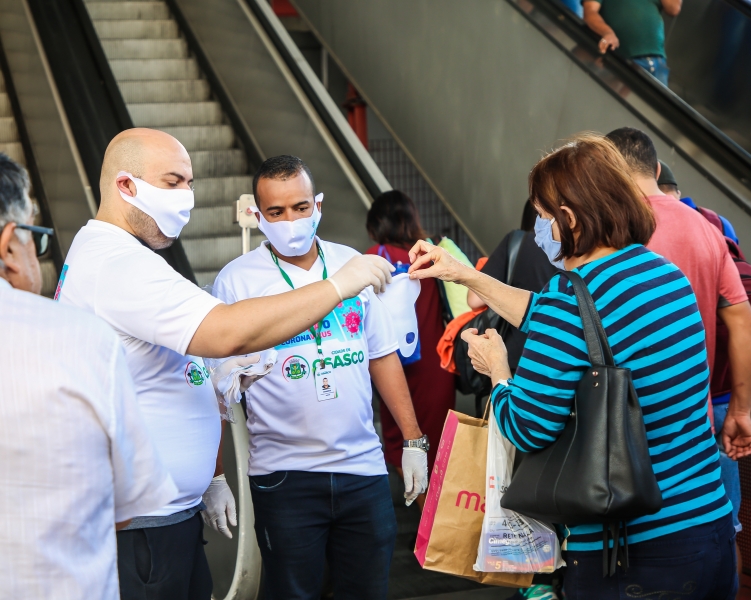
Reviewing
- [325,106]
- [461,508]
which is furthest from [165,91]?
[461,508]

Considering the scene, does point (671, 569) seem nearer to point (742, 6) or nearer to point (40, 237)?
point (40, 237)

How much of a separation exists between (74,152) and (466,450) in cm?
439

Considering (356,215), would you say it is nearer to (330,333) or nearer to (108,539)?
(330,333)

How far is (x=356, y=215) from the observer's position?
613 centimetres

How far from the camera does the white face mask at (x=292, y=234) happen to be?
2689 millimetres

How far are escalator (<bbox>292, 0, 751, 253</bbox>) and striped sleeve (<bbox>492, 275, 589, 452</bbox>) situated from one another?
2.92 meters

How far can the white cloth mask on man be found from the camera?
2.68 metres

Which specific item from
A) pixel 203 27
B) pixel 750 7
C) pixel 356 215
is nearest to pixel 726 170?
pixel 750 7

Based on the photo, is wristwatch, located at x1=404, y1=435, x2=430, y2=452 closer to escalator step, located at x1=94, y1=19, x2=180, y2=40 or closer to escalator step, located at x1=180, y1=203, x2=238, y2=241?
escalator step, located at x1=180, y1=203, x2=238, y2=241

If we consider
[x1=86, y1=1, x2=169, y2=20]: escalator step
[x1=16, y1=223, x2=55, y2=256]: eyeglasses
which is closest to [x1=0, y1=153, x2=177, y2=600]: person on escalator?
[x1=16, y1=223, x2=55, y2=256]: eyeglasses

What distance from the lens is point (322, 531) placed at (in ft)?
8.44

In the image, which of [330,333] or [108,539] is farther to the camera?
[330,333]

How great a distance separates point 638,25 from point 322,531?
4.25 metres

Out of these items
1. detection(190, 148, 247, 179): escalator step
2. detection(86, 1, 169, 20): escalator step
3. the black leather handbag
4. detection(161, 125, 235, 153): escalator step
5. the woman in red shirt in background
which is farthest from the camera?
detection(86, 1, 169, 20): escalator step
